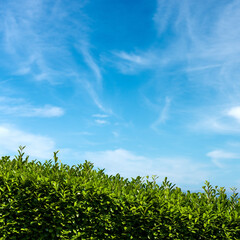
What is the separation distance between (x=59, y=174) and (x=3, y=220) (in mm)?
1820

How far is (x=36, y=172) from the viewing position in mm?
8055

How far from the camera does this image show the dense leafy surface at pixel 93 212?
719 centimetres

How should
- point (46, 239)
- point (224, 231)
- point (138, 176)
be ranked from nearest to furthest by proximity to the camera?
point (46, 239), point (224, 231), point (138, 176)

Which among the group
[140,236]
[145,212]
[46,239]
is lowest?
[46,239]

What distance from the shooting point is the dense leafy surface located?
719 centimetres

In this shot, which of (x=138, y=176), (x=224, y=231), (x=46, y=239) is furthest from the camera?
(x=138, y=176)

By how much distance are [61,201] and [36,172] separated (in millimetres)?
1402

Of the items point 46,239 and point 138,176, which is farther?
point 138,176

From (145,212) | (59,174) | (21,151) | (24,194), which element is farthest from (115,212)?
(21,151)

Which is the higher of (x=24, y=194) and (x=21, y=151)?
(x=21, y=151)

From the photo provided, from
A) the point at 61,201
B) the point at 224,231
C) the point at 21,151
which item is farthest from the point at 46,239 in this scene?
the point at 224,231

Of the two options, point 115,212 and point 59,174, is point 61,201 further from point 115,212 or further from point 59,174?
point 115,212

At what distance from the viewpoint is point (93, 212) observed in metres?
7.29

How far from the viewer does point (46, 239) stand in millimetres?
7164
